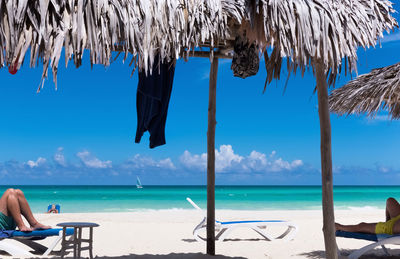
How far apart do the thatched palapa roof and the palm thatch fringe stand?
0.71 meters

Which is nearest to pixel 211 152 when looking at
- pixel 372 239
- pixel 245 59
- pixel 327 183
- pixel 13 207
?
pixel 245 59

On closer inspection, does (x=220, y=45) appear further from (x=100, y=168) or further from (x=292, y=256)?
(x=100, y=168)

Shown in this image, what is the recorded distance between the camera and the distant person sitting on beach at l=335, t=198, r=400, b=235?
169 inches

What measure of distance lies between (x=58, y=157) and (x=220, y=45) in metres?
40.4

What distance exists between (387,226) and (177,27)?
2.60 m

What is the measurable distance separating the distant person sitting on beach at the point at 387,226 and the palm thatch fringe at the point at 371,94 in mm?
957

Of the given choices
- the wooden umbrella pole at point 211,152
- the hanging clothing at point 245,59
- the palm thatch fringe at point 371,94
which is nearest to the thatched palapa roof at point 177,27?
the hanging clothing at point 245,59

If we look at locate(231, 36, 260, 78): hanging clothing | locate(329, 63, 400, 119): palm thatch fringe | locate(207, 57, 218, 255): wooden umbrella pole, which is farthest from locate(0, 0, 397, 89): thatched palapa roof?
locate(207, 57, 218, 255): wooden umbrella pole

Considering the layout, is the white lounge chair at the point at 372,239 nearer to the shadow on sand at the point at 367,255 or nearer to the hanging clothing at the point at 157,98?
the shadow on sand at the point at 367,255

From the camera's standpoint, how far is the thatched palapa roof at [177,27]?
267 cm

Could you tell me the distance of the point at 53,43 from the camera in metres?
2.76

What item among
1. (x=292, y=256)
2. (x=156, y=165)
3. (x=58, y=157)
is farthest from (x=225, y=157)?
(x=292, y=256)

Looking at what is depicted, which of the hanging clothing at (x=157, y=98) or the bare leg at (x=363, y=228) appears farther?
the bare leg at (x=363, y=228)

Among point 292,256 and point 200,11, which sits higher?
point 200,11
